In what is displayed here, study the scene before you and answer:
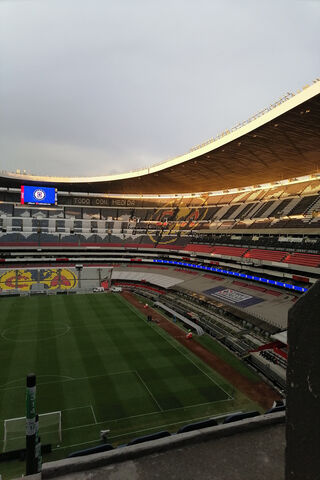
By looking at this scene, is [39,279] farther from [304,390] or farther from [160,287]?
[304,390]

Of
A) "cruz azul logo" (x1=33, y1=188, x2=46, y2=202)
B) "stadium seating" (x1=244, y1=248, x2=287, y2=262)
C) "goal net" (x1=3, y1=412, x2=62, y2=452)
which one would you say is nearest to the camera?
"goal net" (x1=3, y1=412, x2=62, y2=452)

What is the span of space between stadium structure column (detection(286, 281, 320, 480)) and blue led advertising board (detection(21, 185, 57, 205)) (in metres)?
66.3

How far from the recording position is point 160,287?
4934 cm

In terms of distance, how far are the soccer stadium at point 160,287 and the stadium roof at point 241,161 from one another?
219 millimetres

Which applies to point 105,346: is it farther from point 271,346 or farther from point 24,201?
point 24,201

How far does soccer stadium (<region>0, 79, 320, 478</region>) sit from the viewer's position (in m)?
16.0

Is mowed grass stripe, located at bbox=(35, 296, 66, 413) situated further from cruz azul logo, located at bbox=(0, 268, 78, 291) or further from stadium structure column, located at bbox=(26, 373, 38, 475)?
cruz azul logo, located at bbox=(0, 268, 78, 291)

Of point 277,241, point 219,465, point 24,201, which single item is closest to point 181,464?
point 219,465

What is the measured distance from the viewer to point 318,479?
2.53 meters

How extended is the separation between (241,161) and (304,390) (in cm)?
4185

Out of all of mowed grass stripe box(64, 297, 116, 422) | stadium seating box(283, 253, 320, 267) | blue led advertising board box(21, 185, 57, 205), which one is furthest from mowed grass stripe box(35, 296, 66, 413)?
blue led advertising board box(21, 185, 57, 205)

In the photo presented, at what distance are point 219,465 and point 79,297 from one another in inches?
1655

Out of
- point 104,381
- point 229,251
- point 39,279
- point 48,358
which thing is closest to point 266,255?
point 229,251

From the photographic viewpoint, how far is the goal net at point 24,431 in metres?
13.4
